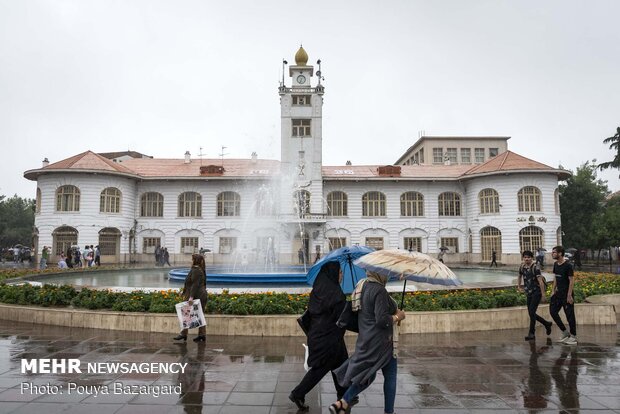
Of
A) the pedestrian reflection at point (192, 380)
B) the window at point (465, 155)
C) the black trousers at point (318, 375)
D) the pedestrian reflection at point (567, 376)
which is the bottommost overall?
the pedestrian reflection at point (567, 376)

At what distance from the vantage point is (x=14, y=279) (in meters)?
16.9

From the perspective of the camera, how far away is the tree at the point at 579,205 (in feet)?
118

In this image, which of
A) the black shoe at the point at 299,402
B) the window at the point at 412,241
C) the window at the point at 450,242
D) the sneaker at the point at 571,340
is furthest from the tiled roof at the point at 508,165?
the black shoe at the point at 299,402

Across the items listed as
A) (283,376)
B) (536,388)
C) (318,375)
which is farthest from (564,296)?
(318,375)

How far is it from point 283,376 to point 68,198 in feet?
104

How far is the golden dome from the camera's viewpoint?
36816 millimetres

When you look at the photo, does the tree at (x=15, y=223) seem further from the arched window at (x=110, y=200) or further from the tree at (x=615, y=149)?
the tree at (x=615, y=149)

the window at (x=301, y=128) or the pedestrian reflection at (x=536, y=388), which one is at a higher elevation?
the window at (x=301, y=128)

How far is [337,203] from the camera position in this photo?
36.1m

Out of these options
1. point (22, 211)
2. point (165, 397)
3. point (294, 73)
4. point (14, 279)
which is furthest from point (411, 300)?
point (22, 211)

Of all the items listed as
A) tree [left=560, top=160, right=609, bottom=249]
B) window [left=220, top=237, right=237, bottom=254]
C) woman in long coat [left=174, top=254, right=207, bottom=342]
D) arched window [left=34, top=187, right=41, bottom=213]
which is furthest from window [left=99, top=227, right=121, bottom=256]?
tree [left=560, top=160, right=609, bottom=249]

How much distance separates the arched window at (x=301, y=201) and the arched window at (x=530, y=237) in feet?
53.1

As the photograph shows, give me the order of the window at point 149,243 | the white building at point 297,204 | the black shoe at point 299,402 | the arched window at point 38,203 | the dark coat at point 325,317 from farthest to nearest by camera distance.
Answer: the window at point 149,243 → the arched window at point 38,203 → the white building at point 297,204 → the black shoe at point 299,402 → the dark coat at point 325,317

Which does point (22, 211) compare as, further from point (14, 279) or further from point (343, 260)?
point (343, 260)
